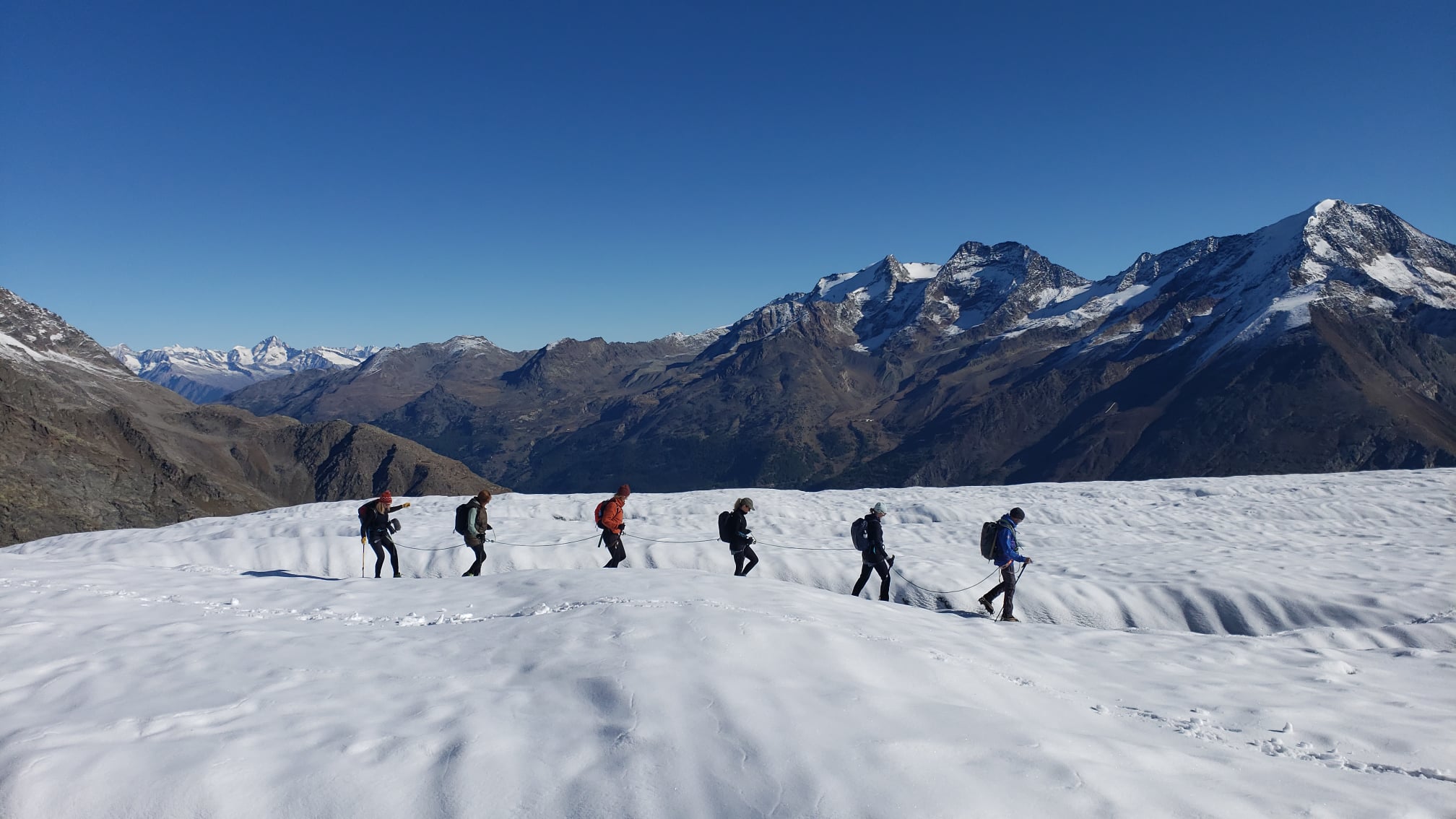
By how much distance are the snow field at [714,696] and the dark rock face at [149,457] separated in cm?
8675

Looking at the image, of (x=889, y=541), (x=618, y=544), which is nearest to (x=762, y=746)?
(x=618, y=544)

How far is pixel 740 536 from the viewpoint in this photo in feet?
51.9

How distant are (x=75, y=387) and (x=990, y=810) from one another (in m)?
216

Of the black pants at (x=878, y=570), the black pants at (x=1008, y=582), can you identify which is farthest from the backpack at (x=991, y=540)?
the black pants at (x=878, y=570)

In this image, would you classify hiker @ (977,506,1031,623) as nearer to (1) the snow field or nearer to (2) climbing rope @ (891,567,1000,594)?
(1) the snow field

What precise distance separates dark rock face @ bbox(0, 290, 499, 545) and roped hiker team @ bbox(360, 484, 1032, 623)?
3199 inches

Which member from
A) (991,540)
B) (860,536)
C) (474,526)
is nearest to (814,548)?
(860,536)

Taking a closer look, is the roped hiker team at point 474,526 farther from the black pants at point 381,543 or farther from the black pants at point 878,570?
the black pants at point 878,570

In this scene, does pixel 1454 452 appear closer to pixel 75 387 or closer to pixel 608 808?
pixel 608 808

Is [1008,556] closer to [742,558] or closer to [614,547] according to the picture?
[742,558]

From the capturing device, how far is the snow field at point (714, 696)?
17.6 ft

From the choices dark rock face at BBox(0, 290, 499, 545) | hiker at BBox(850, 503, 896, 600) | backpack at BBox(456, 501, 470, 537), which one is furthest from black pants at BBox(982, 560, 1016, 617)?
dark rock face at BBox(0, 290, 499, 545)

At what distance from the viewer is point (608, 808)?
5.20m

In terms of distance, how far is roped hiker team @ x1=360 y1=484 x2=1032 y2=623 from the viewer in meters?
13.9
